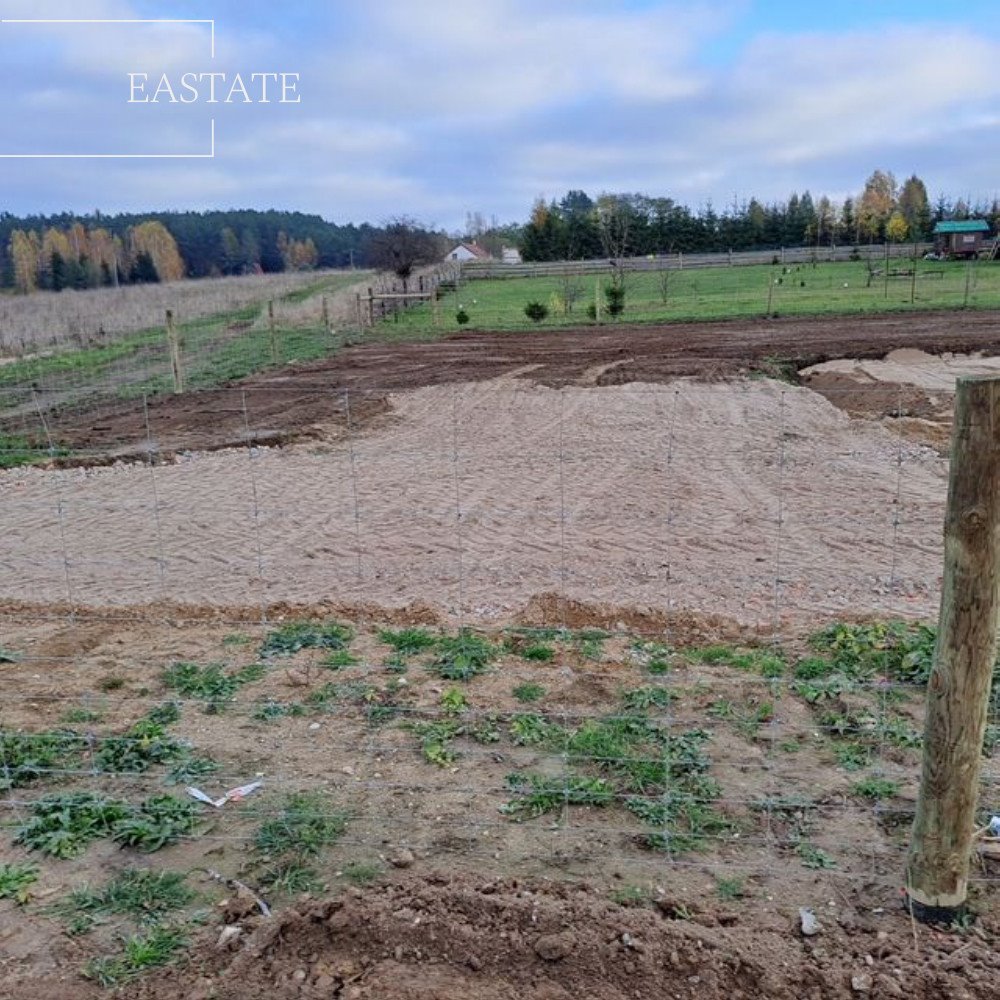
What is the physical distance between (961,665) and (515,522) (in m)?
5.86

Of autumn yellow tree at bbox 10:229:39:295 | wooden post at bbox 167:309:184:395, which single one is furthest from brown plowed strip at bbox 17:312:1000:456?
autumn yellow tree at bbox 10:229:39:295

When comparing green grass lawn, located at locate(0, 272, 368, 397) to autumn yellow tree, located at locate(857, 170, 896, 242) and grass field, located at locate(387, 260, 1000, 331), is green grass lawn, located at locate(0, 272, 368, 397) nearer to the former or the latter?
grass field, located at locate(387, 260, 1000, 331)

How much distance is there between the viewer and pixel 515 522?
845 cm

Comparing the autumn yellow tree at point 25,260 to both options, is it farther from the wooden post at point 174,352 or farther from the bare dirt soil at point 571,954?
the bare dirt soil at point 571,954

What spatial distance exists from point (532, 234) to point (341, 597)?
6521 cm

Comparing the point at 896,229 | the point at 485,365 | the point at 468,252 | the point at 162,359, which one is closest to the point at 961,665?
the point at 485,365

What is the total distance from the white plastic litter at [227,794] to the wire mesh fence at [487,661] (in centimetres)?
5

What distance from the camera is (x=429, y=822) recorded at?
347 cm

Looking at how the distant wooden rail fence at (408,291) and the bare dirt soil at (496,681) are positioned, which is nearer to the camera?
the bare dirt soil at (496,681)

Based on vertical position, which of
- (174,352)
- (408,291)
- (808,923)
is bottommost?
(808,923)

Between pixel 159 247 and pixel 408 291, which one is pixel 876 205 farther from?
pixel 159 247

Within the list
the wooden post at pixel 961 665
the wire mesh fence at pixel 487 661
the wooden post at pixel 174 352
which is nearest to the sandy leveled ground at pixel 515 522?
the wire mesh fence at pixel 487 661

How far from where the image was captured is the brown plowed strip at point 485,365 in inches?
528

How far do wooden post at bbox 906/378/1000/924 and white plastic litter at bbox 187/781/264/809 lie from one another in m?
2.55
